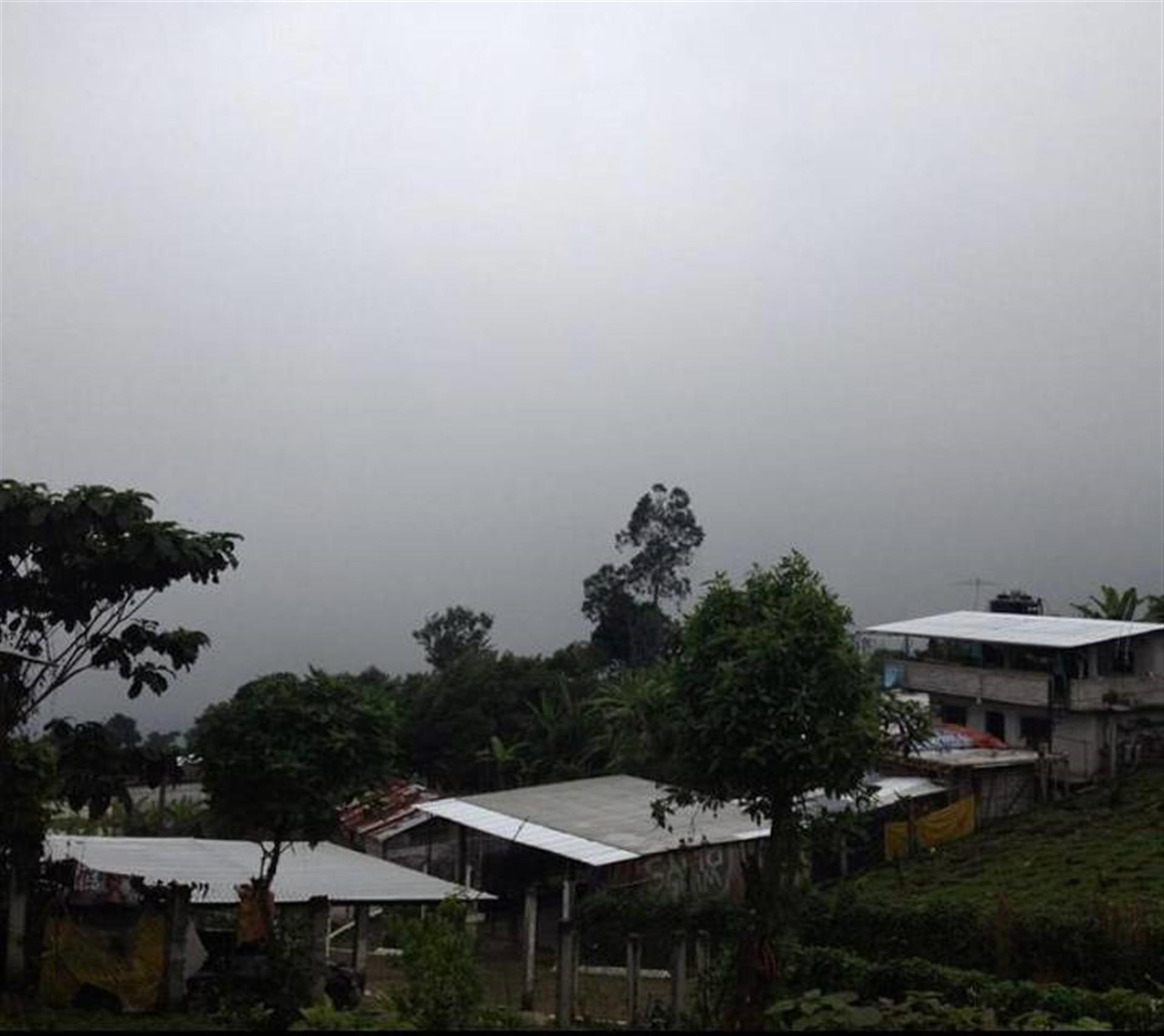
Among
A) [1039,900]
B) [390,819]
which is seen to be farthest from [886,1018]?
[390,819]

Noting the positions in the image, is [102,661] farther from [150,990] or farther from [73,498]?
[150,990]

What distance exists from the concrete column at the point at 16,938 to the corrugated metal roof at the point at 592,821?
31.3 ft

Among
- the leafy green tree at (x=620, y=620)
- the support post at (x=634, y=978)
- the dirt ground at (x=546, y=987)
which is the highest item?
the leafy green tree at (x=620, y=620)

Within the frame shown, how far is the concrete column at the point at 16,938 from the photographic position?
12.9 metres

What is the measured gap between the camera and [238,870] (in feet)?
57.3

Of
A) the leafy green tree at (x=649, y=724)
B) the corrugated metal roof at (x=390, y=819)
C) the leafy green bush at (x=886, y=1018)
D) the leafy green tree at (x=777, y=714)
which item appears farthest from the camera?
the corrugated metal roof at (x=390, y=819)

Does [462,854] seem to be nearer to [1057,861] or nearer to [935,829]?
[935,829]

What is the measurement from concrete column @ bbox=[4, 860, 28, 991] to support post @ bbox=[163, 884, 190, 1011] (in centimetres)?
136

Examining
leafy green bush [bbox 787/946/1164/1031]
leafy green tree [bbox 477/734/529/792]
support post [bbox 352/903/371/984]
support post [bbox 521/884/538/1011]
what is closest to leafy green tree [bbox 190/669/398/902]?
support post [bbox 352/903/371/984]

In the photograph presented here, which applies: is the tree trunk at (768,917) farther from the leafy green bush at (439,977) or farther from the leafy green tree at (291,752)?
the leafy green tree at (291,752)

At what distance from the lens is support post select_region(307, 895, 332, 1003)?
13.6 meters

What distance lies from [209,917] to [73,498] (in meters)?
5.47

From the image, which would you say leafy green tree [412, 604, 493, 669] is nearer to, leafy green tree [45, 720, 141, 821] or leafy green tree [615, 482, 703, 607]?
leafy green tree [615, 482, 703, 607]

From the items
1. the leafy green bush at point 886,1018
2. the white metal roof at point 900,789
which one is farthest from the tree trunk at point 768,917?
the white metal roof at point 900,789
